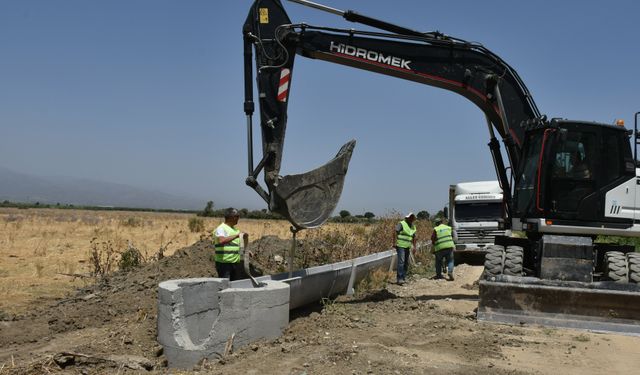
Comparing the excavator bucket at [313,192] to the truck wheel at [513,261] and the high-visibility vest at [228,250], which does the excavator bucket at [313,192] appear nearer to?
the high-visibility vest at [228,250]

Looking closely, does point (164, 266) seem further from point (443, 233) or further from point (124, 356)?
point (443, 233)

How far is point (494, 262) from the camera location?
9.77 metres

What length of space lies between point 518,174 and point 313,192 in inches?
158

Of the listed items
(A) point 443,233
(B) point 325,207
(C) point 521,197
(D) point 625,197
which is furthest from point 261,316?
(A) point 443,233

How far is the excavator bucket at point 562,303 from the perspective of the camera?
8781 millimetres

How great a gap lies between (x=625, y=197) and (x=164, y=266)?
790 centimetres

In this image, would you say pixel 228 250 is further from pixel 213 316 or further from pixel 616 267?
pixel 616 267

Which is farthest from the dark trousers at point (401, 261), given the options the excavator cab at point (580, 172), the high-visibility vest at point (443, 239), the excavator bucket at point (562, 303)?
the excavator cab at point (580, 172)

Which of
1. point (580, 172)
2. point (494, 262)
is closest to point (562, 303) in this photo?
point (494, 262)

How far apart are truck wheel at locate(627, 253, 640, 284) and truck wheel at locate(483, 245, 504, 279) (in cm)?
189

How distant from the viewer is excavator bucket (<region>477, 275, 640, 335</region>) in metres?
8.78

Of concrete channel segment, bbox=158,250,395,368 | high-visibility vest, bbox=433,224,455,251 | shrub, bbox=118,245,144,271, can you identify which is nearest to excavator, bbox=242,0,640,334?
concrete channel segment, bbox=158,250,395,368

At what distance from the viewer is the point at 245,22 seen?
9.07m

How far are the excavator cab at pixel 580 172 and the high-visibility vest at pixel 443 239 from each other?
5811mm
